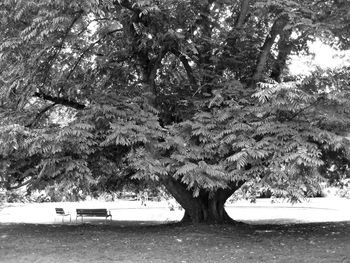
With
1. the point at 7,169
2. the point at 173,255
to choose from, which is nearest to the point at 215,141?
the point at 173,255

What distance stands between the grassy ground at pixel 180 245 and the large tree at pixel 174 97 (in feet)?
3.87

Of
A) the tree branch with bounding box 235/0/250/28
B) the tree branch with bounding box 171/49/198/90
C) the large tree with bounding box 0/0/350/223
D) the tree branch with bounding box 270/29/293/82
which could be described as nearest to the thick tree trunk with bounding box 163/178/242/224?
the large tree with bounding box 0/0/350/223

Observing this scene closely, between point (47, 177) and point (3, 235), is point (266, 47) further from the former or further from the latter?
point (3, 235)

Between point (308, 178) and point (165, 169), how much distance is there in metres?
3.13

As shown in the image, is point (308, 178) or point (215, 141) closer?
point (308, 178)

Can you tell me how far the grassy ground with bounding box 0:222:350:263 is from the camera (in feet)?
28.8

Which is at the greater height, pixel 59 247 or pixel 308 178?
pixel 308 178

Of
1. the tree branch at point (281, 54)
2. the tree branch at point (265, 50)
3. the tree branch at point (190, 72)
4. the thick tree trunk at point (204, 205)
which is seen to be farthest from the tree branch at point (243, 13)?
the thick tree trunk at point (204, 205)

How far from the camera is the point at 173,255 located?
9.05 m

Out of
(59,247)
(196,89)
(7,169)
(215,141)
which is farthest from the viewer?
(196,89)

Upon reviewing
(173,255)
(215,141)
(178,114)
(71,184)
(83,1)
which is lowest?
(173,255)

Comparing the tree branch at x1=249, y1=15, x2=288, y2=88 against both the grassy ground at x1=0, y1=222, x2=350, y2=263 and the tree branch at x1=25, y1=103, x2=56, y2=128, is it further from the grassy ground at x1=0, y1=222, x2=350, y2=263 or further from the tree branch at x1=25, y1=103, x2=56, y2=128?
the tree branch at x1=25, y1=103, x2=56, y2=128

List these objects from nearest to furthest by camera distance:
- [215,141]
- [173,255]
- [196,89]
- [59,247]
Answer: [173,255] → [59,247] → [215,141] → [196,89]

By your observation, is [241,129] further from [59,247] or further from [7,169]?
[7,169]
